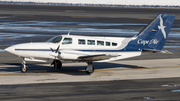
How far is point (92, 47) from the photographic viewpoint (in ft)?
74.6

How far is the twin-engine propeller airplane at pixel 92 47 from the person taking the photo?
71.2 feet

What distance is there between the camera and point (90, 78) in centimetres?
2142

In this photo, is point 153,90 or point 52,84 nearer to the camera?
point 153,90

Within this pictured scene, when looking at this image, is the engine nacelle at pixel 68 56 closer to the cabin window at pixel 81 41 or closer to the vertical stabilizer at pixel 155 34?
the cabin window at pixel 81 41

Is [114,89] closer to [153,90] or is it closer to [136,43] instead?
[153,90]

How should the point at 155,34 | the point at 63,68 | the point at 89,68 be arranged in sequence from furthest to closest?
the point at 63,68 → the point at 155,34 → the point at 89,68

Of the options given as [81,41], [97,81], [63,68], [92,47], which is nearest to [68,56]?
[81,41]

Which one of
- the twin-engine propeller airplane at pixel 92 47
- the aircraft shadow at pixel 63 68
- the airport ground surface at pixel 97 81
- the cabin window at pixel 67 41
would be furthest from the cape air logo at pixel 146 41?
the cabin window at pixel 67 41

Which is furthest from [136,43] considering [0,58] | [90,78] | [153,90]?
[0,58]

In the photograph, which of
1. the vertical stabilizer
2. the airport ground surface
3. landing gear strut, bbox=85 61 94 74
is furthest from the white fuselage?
the airport ground surface

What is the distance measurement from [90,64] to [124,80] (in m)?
2.63

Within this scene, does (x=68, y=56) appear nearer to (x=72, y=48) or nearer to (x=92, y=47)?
(x=72, y=48)

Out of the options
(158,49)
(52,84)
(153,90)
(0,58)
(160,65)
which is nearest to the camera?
(153,90)

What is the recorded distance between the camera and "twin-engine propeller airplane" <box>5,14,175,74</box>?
2170 centimetres
